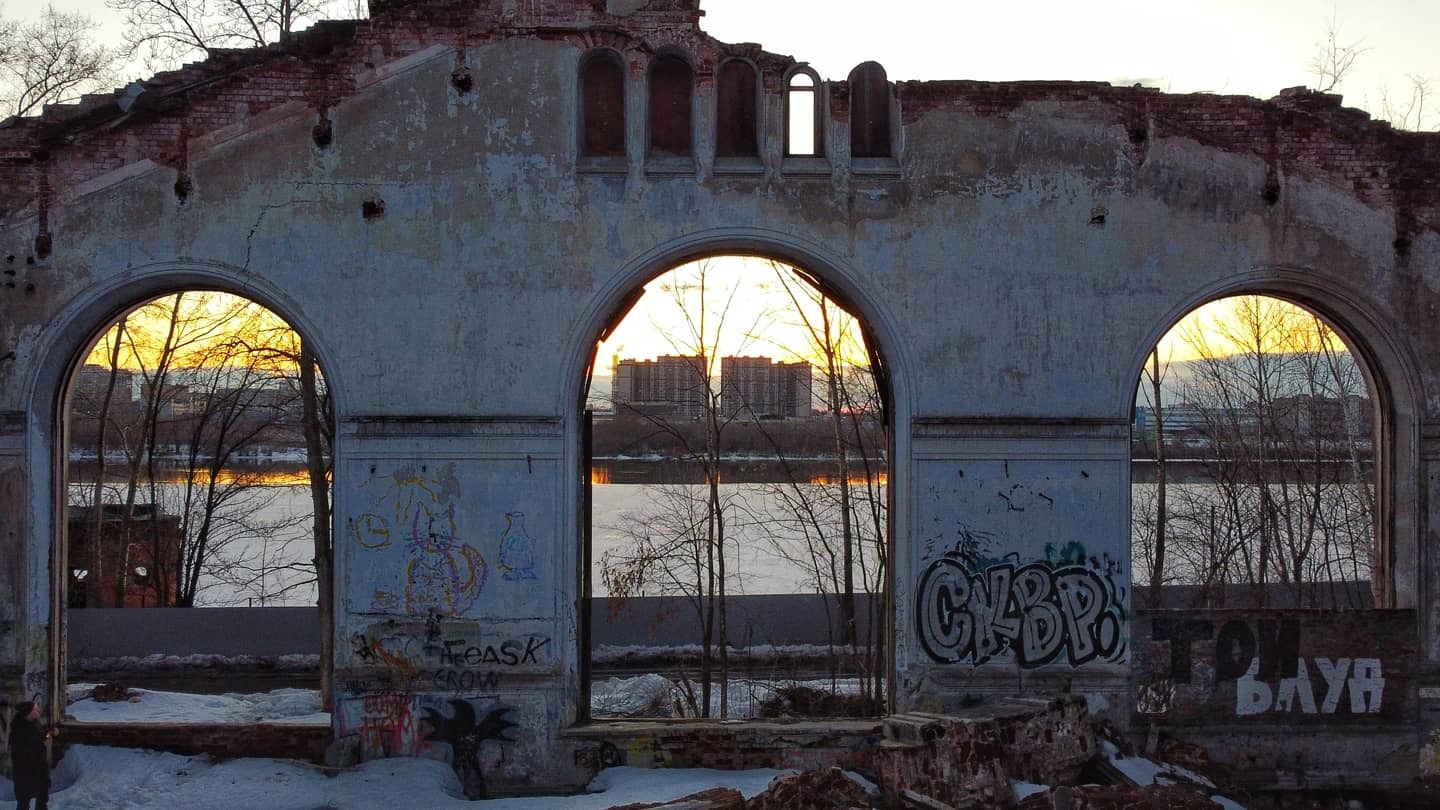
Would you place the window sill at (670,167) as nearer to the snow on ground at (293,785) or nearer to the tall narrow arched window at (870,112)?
the tall narrow arched window at (870,112)

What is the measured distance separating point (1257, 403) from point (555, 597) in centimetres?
1702

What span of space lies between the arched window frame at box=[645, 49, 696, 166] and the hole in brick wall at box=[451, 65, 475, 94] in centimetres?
140

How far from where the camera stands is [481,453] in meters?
9.38

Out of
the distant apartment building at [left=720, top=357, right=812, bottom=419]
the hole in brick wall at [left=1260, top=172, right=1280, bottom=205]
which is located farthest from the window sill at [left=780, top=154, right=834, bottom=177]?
the distant apartment building at [left=720, top=357, right=812, bottom=419]

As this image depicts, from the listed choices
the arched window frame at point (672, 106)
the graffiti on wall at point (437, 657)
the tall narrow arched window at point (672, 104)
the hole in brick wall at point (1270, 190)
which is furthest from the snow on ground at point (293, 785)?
the hole in brick wall at point (1270, 190)

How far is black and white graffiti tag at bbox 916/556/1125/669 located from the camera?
948 centimetres

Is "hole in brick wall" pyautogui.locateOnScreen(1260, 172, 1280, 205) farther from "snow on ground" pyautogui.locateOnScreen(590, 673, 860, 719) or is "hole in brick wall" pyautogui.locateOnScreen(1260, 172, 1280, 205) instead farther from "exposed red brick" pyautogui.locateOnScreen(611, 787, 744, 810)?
"snow on ground" pyautogui.locateOnScreen(590, 673, 860, 719)

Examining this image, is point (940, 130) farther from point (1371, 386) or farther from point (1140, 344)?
point (1371, 386)

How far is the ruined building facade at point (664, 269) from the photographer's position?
9305 millimetres

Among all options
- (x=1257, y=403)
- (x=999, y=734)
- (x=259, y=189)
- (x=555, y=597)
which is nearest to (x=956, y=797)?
(x=999, y=734)

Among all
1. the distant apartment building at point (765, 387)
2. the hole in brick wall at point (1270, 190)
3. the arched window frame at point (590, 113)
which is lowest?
the distant apartment building at point (765, 387)

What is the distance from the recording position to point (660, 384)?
25.9m

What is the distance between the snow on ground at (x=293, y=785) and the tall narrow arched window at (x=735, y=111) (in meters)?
4.92

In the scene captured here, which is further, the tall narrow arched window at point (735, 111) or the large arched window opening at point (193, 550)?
the large arched window opening at point (193, 550)
